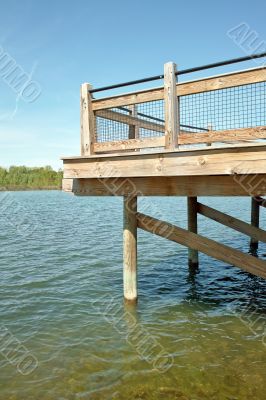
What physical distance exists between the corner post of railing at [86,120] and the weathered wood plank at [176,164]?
0.28 meters

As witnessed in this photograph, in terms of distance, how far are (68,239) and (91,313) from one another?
956cm

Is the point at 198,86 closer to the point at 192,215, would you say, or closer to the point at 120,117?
the point at 120,117

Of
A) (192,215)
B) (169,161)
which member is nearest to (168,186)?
(169,161)

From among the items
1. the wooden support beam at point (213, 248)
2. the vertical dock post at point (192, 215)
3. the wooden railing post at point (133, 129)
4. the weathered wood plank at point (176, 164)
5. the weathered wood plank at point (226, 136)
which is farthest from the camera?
the vertical dock post at point (192, 215)

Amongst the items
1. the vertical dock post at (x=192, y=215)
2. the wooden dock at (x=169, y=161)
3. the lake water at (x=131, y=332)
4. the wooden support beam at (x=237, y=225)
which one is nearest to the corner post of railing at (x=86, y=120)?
the wooden dock at (x=169, y=161)

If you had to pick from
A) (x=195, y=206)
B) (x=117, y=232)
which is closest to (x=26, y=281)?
(x=195, y=206)


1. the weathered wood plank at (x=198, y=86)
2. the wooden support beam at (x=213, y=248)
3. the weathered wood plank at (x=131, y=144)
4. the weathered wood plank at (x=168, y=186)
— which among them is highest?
the weathered wood plank at (x=198, y=86)

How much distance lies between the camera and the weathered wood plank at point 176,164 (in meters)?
4.84

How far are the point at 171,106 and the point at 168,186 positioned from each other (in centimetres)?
128

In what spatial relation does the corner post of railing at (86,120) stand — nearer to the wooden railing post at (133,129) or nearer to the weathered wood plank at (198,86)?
the weathered wood plank at (198,86)

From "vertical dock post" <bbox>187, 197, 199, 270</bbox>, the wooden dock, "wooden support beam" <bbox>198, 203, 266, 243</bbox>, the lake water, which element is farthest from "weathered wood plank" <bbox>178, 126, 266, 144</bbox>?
"vertical dock post" <bbox>187, 197, 199, 270</bbox>

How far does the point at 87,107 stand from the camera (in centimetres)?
678

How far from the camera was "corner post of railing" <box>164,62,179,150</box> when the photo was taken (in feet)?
18.6

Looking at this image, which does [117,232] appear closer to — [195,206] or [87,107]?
[195,206]
